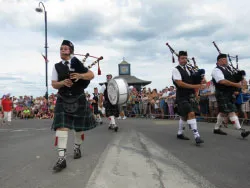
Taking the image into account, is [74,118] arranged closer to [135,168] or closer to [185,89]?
[135,168]

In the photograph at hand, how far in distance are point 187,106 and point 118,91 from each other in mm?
2627

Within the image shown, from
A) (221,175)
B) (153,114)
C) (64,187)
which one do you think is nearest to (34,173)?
(64,187)

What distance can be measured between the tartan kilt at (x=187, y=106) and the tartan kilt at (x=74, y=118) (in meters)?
2.06

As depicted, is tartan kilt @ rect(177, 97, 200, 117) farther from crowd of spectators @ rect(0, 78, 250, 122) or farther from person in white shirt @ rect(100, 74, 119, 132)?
person in white shirt @ rect(100, 74, 119, 132)

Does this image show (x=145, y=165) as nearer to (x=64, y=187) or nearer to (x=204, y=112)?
(x=64, y=187)

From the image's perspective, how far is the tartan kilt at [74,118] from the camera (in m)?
3.29

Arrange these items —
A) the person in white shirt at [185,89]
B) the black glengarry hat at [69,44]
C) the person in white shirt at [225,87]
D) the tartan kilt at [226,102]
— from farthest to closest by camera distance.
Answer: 1. the tartan kilt at [226,102]
2. the person in white shirt at [225,87]
3. the person in white shirt at [185,89]
4. the black glengarry hat at [69,44]

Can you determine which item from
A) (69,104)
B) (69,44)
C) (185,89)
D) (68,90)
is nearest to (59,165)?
(69,104)

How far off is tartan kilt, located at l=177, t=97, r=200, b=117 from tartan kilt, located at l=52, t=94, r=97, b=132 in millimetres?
2056

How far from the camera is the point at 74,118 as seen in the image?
3.40 metres

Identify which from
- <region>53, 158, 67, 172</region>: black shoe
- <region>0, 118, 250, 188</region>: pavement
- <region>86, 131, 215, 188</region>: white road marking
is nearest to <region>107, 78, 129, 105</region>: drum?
<region>0, 118, 250, 188</region>: pavement

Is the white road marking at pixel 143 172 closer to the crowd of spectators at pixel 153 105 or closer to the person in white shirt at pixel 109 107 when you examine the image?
the crowd of spectators at pixel 153 105

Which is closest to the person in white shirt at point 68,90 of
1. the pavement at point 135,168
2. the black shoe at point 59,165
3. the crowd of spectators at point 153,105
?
the black shoe at point 59,165

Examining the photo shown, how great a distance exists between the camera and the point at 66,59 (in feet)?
11.1
